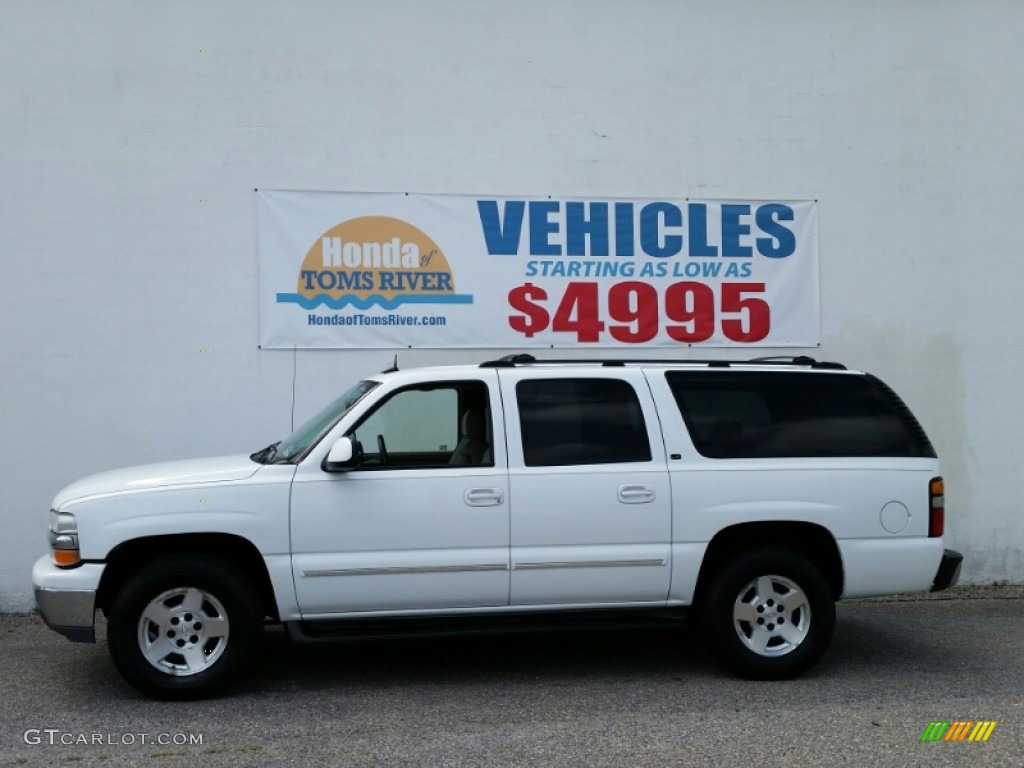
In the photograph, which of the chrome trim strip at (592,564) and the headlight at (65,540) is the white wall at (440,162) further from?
the chrome trim strip at (592,564)

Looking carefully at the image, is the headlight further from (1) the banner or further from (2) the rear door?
(1) the banner

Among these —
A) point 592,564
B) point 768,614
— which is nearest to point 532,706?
point 592,564

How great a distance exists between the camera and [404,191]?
9.44m

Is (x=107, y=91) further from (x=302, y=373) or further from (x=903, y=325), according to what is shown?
(x=903, y=325)

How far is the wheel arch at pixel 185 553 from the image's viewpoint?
6.29 metres

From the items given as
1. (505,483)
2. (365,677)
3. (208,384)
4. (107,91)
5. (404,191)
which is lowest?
(365,677)

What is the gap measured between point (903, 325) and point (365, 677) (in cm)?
591

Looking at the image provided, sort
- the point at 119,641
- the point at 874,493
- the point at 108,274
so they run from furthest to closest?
the point at 108,274 < the point at 874,493 < the point at 119,641

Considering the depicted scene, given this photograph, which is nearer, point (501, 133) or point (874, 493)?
point (874, 493)

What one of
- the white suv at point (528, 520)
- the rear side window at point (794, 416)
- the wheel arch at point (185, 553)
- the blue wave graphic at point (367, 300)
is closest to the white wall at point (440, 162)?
the blue wave graphic at point (367, 300)

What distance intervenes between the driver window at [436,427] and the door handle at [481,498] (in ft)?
0.62

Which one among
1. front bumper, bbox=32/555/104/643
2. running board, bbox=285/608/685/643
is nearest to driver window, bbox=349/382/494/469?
running board, bbox=285/608/685/643

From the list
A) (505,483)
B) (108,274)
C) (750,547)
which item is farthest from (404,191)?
(750,547)
